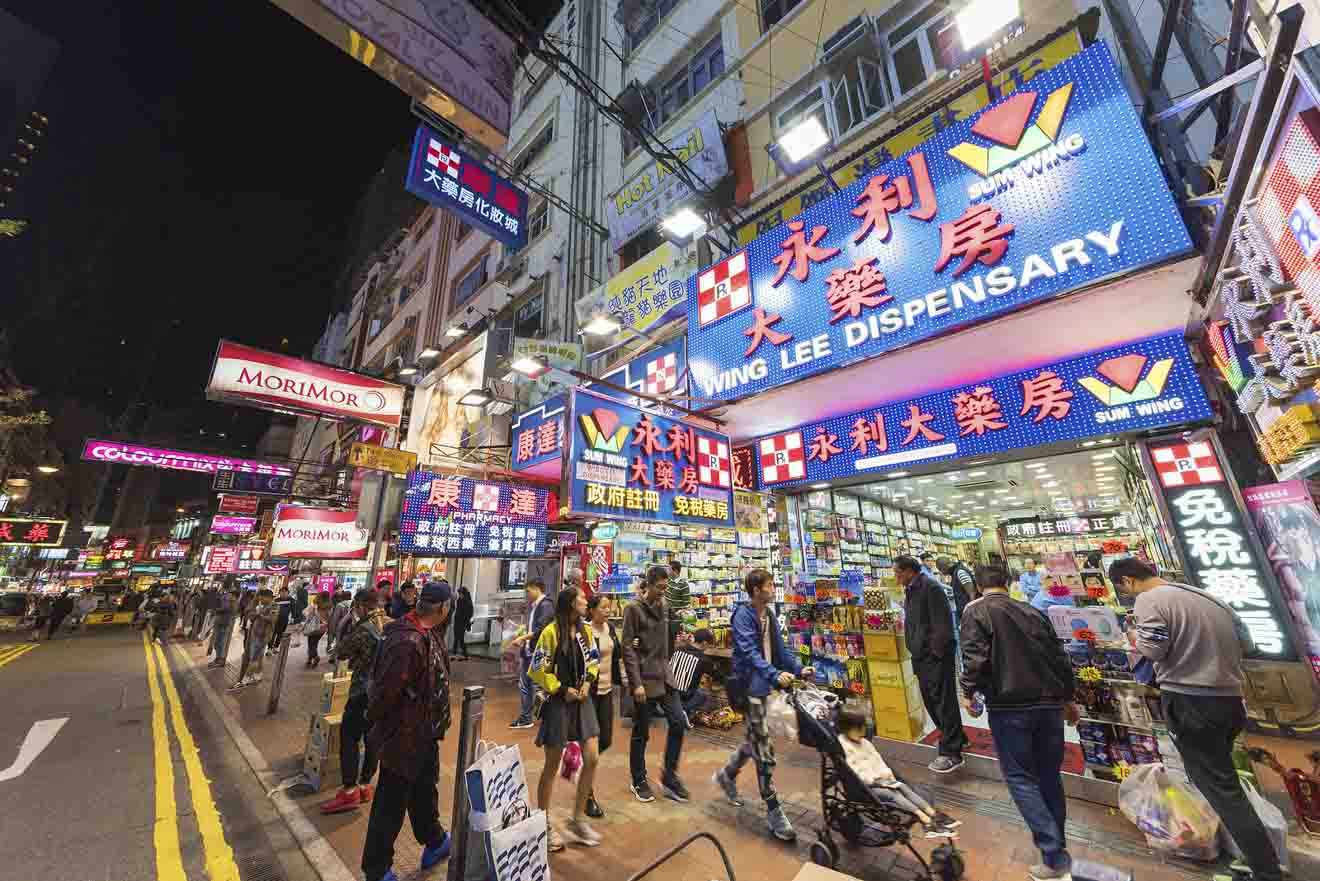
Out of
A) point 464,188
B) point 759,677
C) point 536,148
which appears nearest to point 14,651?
point 464,188

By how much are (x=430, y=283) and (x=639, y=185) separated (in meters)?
16.5

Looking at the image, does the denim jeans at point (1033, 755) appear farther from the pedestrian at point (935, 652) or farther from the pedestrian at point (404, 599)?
the pedestrian at point (404, 599)

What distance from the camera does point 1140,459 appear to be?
5.94m

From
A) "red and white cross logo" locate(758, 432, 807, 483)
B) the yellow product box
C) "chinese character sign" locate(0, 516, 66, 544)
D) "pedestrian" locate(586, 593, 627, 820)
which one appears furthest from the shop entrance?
"chinese character sign" locate(0, 516, 66, 544)

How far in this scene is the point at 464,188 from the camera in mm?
9906

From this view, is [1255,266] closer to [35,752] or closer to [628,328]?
[628,328]

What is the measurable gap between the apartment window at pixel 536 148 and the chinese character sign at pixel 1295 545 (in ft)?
70.1

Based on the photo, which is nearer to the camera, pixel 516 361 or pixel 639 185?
pixel 516 361

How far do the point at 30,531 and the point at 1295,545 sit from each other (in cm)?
3828

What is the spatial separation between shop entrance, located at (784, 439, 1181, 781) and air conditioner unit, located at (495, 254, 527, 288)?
14.1 m

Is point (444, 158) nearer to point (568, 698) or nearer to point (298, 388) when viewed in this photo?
point (298, 388)

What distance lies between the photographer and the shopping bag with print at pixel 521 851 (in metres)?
2.52

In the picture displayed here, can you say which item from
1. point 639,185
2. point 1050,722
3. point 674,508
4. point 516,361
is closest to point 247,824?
point 674,508

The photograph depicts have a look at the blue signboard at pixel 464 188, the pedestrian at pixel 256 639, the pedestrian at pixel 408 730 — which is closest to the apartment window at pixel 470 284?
the blue signboard at pixel 464 188
